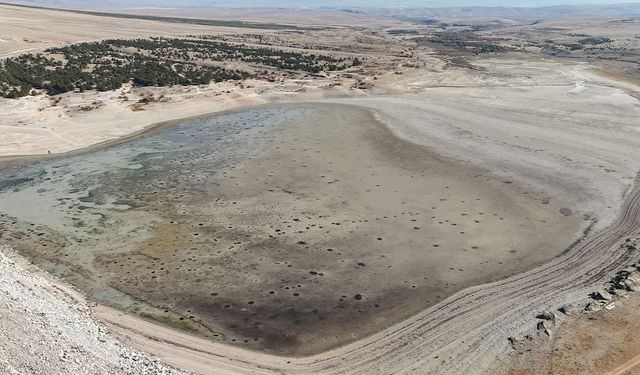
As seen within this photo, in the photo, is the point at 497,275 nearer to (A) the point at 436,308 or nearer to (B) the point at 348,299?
(A) the point at 436,308

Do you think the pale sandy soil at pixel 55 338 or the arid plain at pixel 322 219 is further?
the arid plain at pixel 322 219

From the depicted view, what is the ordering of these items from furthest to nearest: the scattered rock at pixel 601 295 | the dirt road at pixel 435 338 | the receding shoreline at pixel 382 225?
the receding shoreline at pixel 382 225 < the scattered rock at pixel 601 295 < the dirt road at pixel 435 338

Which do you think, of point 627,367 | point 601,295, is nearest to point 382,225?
point 601,295

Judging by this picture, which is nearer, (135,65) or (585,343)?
(585,343)

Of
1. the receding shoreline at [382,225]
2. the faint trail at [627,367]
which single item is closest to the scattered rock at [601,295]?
the receding shoreline at [382,225]

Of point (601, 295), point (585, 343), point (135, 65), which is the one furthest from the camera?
point (135, 65)

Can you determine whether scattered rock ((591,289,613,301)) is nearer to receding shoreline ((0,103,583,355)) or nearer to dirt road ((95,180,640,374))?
dirt road ((95,180,640,374))

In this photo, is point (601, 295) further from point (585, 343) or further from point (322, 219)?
point (322, 219)

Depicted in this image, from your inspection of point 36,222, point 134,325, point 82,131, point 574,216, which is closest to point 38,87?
point 82,131

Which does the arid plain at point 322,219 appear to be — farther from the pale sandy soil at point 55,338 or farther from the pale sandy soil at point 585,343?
the pale sandy soil at point 55,338
